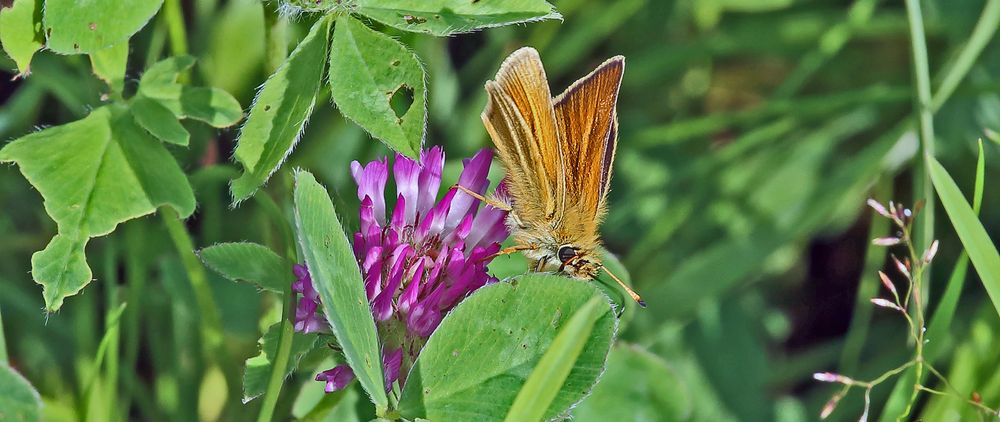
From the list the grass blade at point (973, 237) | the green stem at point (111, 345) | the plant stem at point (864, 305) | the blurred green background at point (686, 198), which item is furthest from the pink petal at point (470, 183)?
the plant stem at point (864, 305)

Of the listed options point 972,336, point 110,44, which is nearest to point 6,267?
point 110,44

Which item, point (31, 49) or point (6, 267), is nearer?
point (31, 49)

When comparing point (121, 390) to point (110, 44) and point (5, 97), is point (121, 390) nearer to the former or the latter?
point (5, 97)

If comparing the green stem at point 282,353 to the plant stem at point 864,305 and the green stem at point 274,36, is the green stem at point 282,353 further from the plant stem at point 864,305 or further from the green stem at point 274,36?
the plant stem at point 864,305

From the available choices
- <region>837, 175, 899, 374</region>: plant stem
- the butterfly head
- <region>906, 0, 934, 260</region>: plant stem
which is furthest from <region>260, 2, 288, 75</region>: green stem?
<region>837, 175, 899, 374</region>: plant stem

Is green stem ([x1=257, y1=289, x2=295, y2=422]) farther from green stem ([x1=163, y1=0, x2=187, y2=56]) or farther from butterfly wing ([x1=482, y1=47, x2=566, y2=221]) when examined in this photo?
green stem ([x1=163, y1=0, x2=187, y2=56])

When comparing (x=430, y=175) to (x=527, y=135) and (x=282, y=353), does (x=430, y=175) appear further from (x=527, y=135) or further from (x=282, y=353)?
(x=282, y=353)
